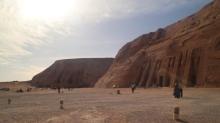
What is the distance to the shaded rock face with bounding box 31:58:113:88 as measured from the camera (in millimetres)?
131375

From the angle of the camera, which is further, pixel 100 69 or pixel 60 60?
pixel 60 60

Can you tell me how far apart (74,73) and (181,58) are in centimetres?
7822

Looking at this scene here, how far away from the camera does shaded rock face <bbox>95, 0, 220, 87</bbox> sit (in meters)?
55.7

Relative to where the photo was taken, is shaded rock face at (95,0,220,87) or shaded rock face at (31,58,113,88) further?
shaded rock face at (31,58,113,88)

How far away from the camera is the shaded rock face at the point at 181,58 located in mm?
55719

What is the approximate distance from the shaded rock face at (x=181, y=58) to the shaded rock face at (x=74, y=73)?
138ft

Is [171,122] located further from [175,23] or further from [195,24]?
[175,23]

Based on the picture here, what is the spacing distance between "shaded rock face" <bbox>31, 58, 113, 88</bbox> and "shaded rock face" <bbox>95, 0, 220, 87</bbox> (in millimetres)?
42020

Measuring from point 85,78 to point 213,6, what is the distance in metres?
75.8

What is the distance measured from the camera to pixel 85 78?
132500 millimetres

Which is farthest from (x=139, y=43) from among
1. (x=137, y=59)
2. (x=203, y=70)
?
(x=203, y=70)

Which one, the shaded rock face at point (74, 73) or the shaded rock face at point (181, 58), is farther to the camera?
the shaded rock face at point (74, 73)

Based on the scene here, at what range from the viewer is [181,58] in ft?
208

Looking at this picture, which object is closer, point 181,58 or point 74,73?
point 181,58
